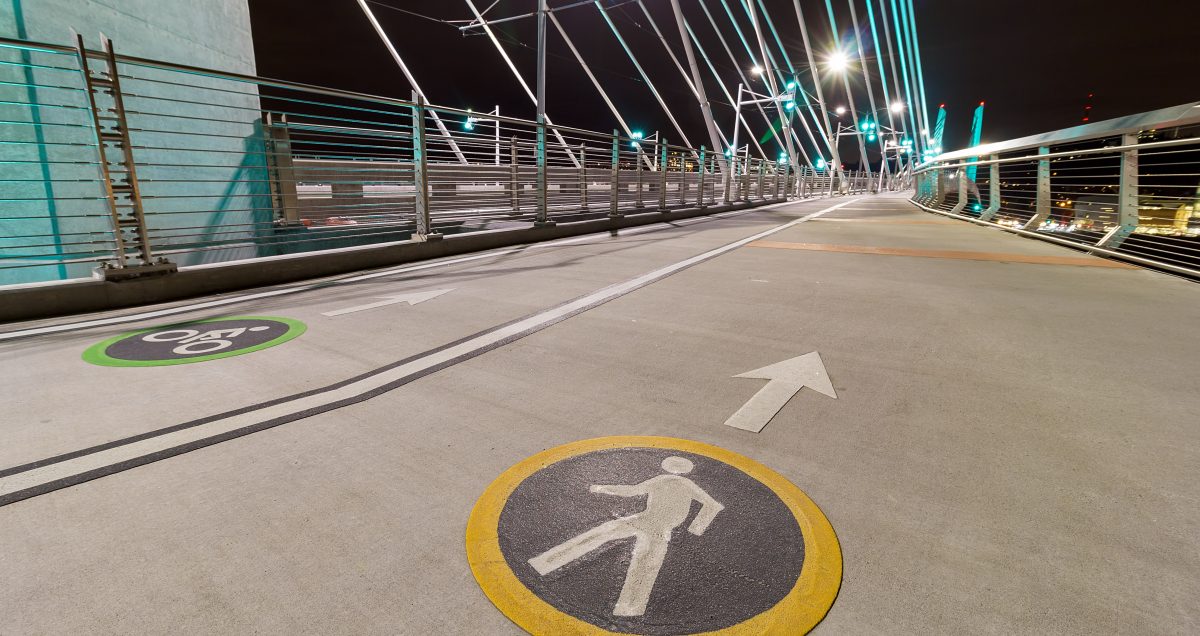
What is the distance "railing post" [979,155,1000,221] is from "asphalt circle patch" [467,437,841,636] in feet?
45.4

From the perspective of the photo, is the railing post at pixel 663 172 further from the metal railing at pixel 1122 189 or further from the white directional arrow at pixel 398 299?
the white directional arrow at pixel 398 299

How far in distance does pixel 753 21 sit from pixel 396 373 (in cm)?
3114

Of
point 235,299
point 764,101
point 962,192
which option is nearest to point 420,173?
point 235,299

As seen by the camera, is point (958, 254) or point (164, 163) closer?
point (164, 163)

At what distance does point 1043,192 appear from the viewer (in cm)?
959

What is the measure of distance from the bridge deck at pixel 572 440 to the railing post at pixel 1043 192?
6.84m

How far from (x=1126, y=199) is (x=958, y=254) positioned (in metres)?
2.27

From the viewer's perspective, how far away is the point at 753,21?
28.2 m

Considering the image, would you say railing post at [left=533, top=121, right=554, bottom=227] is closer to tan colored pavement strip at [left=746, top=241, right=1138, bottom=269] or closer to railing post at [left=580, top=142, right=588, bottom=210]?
railing post at [left=580, top=142, right=588, bottom=210]

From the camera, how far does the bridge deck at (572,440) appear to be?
1249 millimetres

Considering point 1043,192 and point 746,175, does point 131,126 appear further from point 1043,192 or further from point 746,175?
point 746,175

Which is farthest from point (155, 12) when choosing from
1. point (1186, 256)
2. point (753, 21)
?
point (753, 21)

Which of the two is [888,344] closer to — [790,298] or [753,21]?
[790,298]

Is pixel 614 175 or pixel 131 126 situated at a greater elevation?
pixel 131 126
